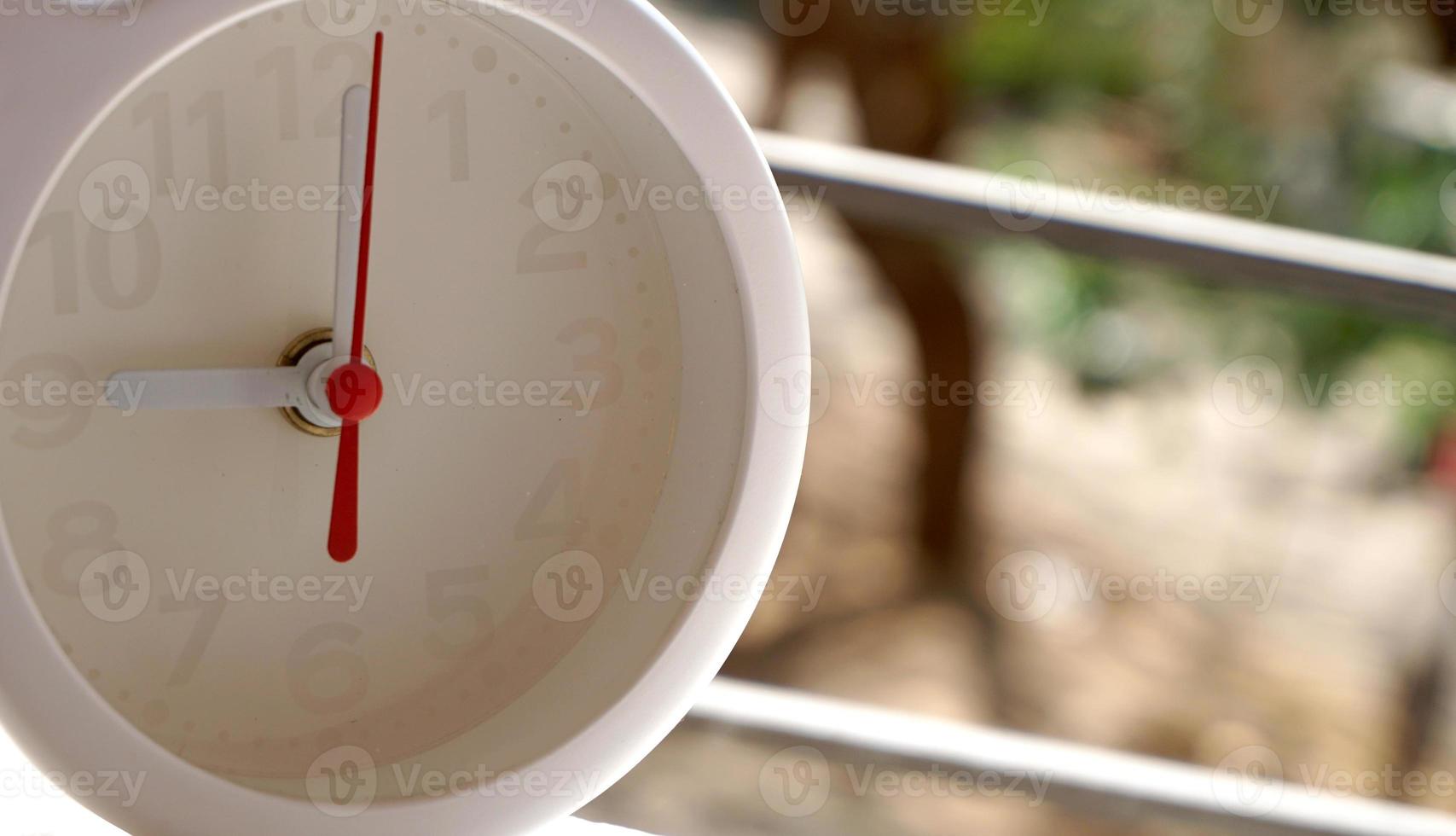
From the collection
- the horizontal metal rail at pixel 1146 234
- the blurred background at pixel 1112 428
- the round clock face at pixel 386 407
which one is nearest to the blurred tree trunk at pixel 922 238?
the blurred background at pixel 1112 428

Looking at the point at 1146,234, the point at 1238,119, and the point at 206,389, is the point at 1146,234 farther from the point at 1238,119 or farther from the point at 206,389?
the point at 1238,119

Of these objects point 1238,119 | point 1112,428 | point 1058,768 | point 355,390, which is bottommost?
point 1058,768

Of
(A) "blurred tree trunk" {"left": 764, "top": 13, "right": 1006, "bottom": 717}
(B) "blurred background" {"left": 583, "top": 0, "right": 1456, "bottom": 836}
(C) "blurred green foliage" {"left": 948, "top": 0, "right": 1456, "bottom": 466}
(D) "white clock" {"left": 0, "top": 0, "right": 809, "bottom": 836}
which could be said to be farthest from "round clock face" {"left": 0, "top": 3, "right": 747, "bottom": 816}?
(C) "blurred green foliage" {"left": 948, "top": 0, "right": 1456, "bottom": 466}

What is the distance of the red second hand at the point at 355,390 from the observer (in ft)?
1.65

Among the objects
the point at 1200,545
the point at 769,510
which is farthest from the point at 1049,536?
the point at 769,510

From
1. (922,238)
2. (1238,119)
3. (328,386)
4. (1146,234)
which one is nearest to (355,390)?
(328,386)

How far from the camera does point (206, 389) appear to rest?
49 cm

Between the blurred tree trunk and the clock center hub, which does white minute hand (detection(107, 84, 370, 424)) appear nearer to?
the clock center hub

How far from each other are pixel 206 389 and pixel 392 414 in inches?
3.4

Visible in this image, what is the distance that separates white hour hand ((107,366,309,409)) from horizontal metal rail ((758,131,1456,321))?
1.47 feet

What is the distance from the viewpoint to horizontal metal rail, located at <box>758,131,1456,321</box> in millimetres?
885

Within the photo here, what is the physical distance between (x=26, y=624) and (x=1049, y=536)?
2900 mm

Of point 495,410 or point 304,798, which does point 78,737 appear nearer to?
point 304,798

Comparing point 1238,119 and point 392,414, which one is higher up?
point 1238,119
